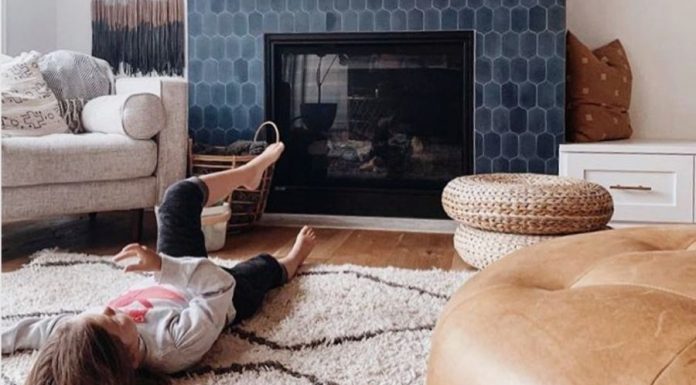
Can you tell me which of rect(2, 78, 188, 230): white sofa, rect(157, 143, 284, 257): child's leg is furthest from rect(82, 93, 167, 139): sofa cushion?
rect(157, 143, 284, 257): child's leg

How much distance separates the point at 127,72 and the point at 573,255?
3.29 metres

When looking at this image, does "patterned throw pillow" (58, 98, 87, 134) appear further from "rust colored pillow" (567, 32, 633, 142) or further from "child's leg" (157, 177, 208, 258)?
"rust colored pillow" (567, 32, 633, 142)

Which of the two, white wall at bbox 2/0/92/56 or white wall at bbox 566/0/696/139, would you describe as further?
white wall at bbox 2/0/92/56

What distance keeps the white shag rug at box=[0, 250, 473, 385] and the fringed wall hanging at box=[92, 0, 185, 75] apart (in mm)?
1527

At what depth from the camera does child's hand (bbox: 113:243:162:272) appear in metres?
1.39

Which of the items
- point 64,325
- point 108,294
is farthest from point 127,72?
point 64,325

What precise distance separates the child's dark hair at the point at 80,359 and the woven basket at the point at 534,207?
140 cm

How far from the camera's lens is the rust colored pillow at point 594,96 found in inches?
124

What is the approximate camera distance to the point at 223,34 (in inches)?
135

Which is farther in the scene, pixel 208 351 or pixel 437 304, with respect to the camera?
pixel 437 304

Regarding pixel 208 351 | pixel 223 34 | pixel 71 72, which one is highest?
pixel 223 34

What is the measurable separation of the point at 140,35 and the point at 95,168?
52.8 inches

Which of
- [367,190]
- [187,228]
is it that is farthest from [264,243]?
[187,228]

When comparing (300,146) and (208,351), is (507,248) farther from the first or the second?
(300,146)
